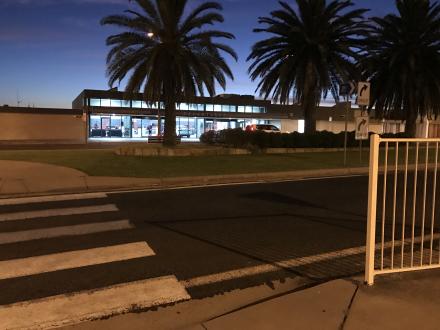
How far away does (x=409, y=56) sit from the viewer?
88.0 ft

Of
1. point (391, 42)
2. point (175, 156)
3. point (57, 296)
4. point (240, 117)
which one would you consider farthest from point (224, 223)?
point (240, 117)

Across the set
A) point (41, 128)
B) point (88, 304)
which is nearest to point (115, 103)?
point (41, 128)

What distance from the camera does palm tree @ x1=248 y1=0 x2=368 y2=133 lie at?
81.9 feet

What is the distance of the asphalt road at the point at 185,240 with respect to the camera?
5.50m

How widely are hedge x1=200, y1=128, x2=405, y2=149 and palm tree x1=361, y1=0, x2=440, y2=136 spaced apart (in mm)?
3732

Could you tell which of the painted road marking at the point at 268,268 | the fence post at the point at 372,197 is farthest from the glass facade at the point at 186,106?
the fence post at the point at 372,197

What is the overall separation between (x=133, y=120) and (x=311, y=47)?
31873mm

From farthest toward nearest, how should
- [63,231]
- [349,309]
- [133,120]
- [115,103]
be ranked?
[133,120], [115,103], [63,231], [349,309]

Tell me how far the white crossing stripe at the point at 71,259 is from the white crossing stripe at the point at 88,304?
0.98 m

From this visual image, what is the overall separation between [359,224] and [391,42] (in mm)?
22816

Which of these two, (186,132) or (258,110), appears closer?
(186,132)

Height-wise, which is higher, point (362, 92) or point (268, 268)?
point (362, 92)

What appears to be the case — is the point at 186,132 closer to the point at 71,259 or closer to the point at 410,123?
the point at 410,123

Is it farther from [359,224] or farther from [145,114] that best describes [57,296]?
[145,114]
